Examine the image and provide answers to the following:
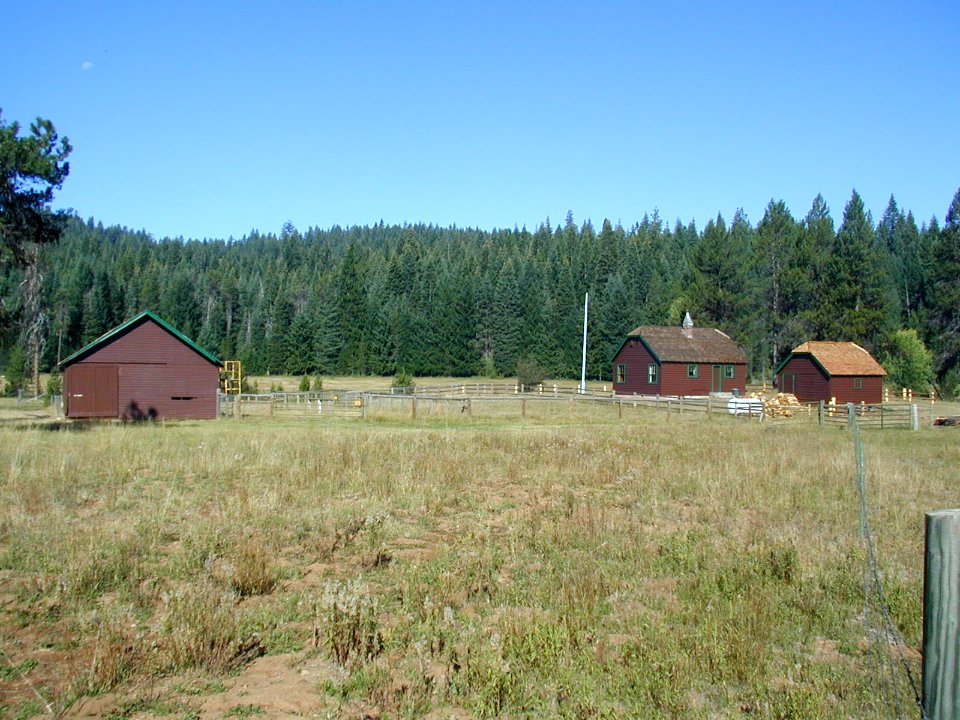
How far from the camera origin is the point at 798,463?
1673 cm

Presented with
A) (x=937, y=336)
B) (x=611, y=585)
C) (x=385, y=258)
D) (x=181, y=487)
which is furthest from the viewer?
(x=385, y=258)

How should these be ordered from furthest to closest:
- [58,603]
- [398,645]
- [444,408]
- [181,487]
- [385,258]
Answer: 1. [385,258]
2. [444,408]
3. [181,487]
4. [58,603]
5. [398,645]

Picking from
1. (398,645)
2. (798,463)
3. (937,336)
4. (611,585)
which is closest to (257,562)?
(398,645)

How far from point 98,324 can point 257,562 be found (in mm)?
103879

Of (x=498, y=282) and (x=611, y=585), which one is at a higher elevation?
(x=498, y=282)

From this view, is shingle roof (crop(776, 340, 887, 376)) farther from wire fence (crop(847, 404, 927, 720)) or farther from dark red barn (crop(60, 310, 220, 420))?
wire fence (crop(847, 404, 927, 720))

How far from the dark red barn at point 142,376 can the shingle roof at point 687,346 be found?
100 ft

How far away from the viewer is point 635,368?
2303 inches

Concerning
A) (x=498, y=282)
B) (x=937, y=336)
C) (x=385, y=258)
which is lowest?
(x=937, y=336)

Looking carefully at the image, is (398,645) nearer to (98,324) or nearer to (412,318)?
(412,318)

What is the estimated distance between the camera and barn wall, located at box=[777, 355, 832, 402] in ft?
172

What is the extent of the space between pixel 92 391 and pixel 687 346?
39.2 meters

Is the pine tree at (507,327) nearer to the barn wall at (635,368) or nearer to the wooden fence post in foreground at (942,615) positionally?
the barn wall at (635,368)

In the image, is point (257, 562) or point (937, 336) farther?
point (937, 336)
